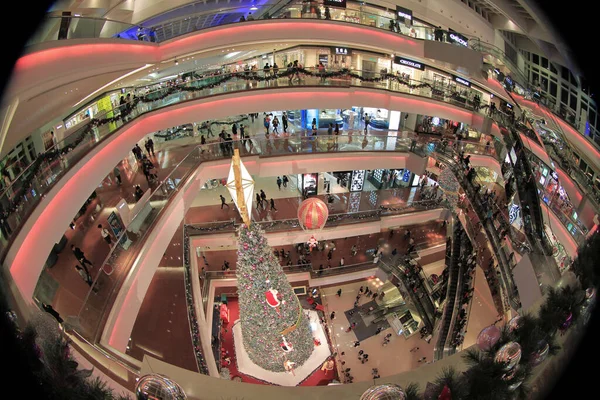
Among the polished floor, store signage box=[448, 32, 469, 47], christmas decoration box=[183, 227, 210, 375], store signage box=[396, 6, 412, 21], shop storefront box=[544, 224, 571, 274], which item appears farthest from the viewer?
store signage box=[396, 6, 412, 21]

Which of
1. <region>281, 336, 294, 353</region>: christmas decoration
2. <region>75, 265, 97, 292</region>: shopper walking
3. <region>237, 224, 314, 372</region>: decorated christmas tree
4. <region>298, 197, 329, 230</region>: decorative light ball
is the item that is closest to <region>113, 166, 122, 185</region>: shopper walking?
<region>75, 265, 97, 292</region>: shopper walking

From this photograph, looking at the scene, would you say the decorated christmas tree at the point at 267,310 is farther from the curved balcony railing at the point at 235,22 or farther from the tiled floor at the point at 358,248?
the tiled floor at the point at 358,248

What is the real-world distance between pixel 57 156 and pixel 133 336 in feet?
15.1

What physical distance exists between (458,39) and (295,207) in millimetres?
9201

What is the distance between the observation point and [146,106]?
498 inches

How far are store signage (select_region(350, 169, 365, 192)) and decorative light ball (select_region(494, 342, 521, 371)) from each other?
16.4 metres

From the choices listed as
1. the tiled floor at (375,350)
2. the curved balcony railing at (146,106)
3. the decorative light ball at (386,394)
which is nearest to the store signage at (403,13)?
the curved balcony railing at (146,106)

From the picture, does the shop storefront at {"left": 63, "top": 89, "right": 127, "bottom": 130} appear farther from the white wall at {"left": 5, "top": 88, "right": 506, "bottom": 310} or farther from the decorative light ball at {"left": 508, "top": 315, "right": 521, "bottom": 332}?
the decorative light ball at {"left": 508, "top": 315, "right": 521, "bottom": 332}

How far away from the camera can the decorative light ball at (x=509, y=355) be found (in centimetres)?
310

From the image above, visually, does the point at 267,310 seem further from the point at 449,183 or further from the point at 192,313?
the point at 449,183

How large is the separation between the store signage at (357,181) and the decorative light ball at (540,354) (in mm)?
16290

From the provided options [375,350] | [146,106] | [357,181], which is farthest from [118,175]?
[375,350]

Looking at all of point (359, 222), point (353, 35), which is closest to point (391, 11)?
point (353, 35)

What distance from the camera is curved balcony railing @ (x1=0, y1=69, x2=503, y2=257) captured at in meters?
5.46
